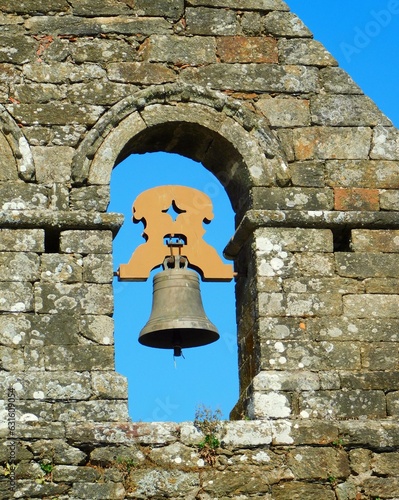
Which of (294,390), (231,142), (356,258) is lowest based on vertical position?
(294,390)

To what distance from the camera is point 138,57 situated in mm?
13680

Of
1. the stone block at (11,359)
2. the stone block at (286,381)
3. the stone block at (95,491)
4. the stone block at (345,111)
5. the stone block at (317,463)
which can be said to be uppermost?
the stone block at (345,111)

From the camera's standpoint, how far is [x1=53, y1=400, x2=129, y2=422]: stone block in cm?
1252

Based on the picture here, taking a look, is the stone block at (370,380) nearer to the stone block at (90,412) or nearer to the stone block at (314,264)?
the stone block at (314,264)

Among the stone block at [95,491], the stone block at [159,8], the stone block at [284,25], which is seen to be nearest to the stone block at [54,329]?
the stone block at [95,491]

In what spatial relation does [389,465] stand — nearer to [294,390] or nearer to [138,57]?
[294,390]

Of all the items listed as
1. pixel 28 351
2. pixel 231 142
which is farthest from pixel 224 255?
pixel 28 351

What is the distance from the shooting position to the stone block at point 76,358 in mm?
12672

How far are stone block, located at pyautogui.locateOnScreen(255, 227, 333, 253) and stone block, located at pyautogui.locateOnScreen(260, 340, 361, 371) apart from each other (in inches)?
28.9

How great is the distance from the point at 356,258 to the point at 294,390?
46.8 inches

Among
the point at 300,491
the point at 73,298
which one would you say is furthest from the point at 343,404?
the point at 73,298

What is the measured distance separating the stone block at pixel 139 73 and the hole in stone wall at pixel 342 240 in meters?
1.70

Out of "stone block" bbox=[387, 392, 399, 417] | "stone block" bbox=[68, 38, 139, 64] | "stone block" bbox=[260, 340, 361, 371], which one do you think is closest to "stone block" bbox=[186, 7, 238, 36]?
"stone block" bbox=[68, 38, 139, 64]

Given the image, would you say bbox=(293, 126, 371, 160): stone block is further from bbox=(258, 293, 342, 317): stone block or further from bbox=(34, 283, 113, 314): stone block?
bbox=(34, 283, 113, 314): stone block
